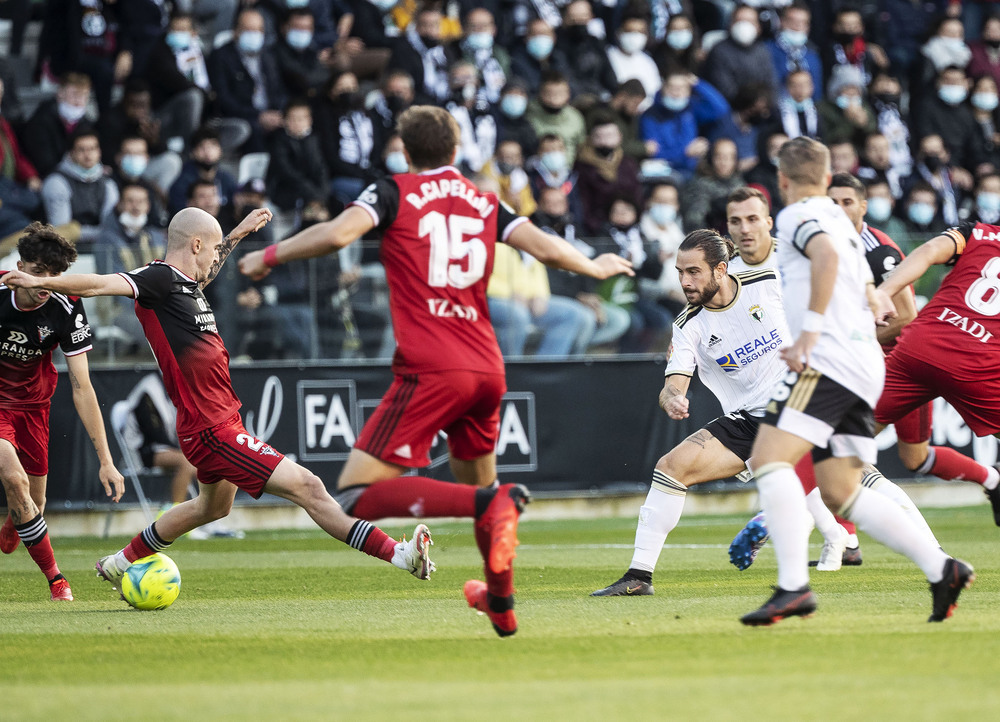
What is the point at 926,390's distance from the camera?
1002cm

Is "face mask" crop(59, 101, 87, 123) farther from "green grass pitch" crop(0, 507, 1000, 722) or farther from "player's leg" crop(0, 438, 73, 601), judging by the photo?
"player's leg" crop(0, 438, 73, 601)

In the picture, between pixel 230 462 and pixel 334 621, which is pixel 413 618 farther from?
pixel 230 462

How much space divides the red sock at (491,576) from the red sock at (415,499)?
0.36 feet

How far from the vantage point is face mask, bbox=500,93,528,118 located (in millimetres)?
18281

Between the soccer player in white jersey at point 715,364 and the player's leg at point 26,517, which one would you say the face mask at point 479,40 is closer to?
the soccer player in white jersey at point 715,364

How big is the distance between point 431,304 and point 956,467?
5.31 m

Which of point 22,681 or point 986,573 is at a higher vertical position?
point 22,681

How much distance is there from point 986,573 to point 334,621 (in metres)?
4.47

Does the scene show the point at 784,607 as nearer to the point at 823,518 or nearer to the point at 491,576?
the point at 491,576

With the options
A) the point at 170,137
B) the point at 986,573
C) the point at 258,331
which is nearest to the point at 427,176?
the point at 986,573

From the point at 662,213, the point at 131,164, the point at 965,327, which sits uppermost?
the point at 131,164

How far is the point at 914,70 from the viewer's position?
22.4 m

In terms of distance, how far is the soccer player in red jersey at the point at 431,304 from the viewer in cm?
657

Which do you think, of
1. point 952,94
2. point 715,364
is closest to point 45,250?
point 715,364
